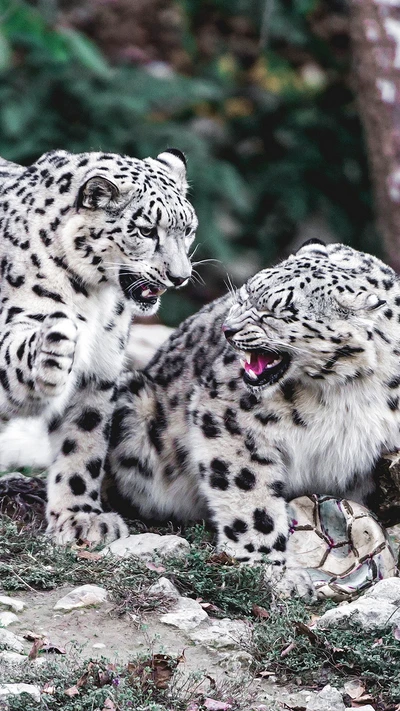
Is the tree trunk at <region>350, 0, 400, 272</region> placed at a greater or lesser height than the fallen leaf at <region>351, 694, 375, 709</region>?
greater

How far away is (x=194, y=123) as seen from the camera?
56.5 ft

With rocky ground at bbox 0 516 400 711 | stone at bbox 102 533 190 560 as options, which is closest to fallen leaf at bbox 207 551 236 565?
rocky ground at bbox 0 516 400 711

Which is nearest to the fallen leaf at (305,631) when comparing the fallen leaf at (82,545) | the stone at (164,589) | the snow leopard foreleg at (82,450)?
the stone at (164,589)

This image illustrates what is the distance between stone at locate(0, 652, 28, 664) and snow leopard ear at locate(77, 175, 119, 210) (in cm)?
273

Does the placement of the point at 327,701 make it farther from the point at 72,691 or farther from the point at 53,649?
the point at 53,649

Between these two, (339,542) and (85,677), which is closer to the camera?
(85,677)

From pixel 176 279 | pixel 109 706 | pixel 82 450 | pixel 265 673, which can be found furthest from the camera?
pixel 82 450

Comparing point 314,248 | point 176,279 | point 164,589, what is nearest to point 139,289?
point 176,279

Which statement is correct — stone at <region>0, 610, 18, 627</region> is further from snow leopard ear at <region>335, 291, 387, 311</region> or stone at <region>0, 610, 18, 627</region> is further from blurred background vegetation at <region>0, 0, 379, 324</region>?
blurred background vegetation at <region>0, 0, 379, 324</region>

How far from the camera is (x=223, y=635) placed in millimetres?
5789

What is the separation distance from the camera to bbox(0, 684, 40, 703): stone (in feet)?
16.0

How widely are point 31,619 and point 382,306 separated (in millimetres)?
2530

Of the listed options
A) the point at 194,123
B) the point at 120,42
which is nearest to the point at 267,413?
the point at 194,123

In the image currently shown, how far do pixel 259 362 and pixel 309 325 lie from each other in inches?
16.1
